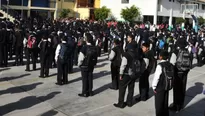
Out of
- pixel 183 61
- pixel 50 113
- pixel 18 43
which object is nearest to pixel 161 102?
pixel 183 61

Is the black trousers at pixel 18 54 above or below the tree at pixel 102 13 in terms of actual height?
below

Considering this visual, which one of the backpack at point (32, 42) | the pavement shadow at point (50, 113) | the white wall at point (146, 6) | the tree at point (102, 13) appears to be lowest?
the pavement shadow at point (50, 113)

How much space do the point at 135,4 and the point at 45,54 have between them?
3097 centimetres

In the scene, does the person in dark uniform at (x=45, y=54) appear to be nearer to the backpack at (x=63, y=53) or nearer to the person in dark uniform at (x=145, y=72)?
the backpack at (x=63, y=53)

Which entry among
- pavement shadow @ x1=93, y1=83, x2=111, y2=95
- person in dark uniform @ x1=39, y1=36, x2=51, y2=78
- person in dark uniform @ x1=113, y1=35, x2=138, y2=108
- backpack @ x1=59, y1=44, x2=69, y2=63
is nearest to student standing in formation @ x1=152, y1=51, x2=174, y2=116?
person in dark uniform @ x1=113, y1=35, x2=138, y2=108

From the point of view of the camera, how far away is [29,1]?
1422 inches

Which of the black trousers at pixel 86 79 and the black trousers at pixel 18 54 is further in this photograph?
the black trousers at pixel 18 54

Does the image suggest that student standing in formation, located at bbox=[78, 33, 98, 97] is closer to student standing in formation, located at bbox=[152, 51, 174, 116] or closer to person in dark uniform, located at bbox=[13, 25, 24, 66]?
student standing in formation, located at bbox=[152, 51, 174, 116]

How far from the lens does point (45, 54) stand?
10742 millimetres

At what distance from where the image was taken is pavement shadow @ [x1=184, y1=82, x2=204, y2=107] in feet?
29.6

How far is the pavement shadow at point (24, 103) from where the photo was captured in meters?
7.25

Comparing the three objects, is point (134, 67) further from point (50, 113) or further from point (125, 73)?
point (50, 113)

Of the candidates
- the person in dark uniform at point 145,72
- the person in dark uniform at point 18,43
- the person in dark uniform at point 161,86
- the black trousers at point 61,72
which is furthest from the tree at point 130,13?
the person in dark uniform at point 161,86

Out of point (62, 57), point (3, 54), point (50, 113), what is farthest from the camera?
point (3, 54)
